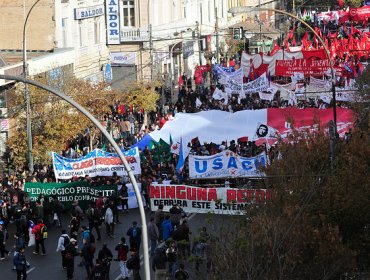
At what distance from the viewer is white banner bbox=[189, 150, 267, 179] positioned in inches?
1380

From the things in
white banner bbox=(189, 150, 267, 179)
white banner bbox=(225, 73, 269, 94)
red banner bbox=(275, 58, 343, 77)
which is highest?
red banner bbox=(275, 58, 343, 77)

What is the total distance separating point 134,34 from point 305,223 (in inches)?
1872

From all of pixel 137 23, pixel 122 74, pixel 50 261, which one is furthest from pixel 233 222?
pixel 137 23

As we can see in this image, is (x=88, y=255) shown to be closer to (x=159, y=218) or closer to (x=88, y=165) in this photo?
(x=159, y=218)

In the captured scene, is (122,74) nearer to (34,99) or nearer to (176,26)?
(176,26)

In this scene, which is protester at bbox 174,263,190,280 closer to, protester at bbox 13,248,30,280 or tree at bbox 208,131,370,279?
tree at bbox 208,131,370,279

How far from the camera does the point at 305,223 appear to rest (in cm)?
2131

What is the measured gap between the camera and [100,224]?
32.9 m

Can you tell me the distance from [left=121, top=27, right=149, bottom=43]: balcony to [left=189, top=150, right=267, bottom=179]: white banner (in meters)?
32.6

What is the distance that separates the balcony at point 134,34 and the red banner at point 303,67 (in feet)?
44.5

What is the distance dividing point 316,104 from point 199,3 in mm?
36407

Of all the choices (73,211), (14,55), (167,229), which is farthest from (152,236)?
(14,55)

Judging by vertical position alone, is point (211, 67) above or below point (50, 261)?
above

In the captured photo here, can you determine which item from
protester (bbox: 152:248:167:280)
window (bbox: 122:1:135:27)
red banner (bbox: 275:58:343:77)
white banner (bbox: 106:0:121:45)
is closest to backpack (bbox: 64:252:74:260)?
protester (bbox: 152:248:167:280)
